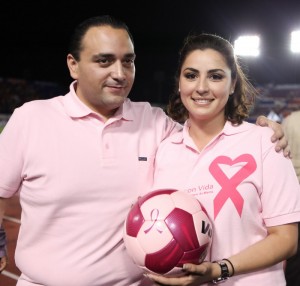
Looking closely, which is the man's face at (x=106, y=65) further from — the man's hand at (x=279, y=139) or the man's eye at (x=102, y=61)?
the man's hand at (x=279, y=139)

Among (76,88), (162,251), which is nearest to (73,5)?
(76,88)

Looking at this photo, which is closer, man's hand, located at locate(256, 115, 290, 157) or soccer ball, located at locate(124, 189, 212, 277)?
soccer ball, located at locate(124, 189, 212, 277)

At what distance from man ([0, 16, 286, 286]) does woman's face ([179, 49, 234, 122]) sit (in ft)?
1.03

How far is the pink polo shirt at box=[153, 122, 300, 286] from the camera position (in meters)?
1.89

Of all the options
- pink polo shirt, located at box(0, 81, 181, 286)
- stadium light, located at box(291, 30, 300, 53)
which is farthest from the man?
stadium light, located at box(291, 30, 300, 53)

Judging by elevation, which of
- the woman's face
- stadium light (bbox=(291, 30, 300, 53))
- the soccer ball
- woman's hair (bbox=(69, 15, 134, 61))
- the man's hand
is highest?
stadium light (bbox=(291, 30, 300, 53))

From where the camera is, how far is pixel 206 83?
2045 mm

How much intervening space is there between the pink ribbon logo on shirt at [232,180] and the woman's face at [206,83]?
0.29 meters

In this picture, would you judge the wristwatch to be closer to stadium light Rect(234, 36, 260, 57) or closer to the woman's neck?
the woman's neck

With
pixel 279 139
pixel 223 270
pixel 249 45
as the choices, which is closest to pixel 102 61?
pixel 279 139

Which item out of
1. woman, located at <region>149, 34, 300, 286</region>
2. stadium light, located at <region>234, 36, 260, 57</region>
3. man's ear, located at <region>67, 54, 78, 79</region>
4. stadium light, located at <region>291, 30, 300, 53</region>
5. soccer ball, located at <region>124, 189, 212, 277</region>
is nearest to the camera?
soccer ball, located at <region>124, 189, 212, 277</region>

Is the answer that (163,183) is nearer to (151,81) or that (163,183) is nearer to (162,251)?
(162,251)

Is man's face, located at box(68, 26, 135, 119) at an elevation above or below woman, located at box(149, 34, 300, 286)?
above

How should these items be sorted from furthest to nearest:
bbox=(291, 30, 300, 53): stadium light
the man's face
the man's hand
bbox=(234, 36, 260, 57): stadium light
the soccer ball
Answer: bbox=(234, 36, 260, 57): stadium light → bbox=(291, 30, 300, 53): stadium light → the man's face → the man's hand → the soccer ball
